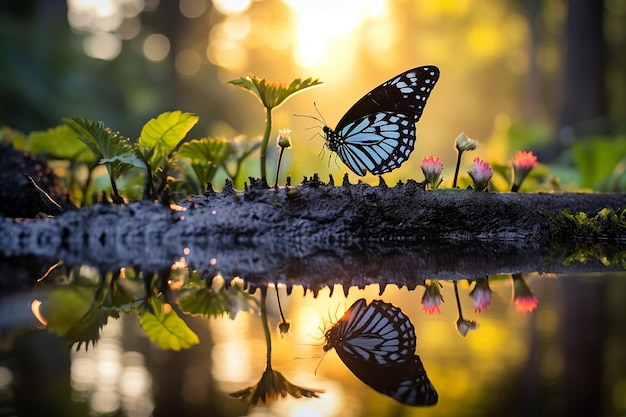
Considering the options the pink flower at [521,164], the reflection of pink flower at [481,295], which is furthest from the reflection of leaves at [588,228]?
the reflection of pink flower at [481,295]

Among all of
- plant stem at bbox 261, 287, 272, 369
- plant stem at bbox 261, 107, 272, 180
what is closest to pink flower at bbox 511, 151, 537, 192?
plant stem at bbox 261, 107, 272, 180

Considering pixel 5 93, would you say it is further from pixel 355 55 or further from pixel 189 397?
pixel 355 55

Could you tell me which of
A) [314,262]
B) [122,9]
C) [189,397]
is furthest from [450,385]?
[122,9]

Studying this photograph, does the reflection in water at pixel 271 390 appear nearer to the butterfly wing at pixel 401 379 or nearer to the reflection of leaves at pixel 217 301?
the butterfly wing at pixel 401 379

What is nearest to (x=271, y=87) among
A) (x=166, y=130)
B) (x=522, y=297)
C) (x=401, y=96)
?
(x=166, y=130)

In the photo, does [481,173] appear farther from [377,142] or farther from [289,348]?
[289,348]

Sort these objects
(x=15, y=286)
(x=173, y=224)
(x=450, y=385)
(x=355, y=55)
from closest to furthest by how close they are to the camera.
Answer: (x=450, y=385), (x=15, y=286), (x=173, y=224), (x=355, y=55)

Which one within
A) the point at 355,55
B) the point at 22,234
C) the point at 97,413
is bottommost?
the point at 97,413
